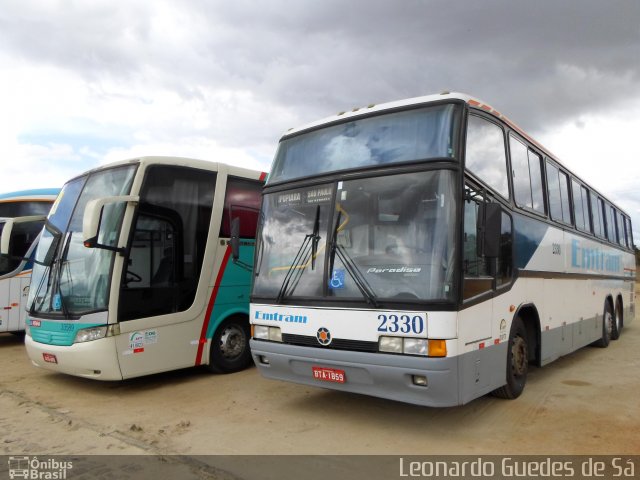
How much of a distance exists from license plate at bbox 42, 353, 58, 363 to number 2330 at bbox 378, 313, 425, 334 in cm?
465

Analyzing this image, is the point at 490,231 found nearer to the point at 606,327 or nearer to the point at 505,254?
the point at 505,254

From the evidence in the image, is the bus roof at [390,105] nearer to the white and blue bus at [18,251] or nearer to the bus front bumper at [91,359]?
the bus front bumper at [91,359]

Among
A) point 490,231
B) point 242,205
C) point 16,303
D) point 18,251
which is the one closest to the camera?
point 490,231

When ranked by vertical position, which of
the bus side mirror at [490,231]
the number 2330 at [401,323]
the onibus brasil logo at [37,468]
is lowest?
the onibus brasil logo at [37,468]

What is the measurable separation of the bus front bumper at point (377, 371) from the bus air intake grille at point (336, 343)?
0.05 m

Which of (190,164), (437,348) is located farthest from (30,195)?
(437,348)

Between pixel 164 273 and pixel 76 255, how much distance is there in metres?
1.18

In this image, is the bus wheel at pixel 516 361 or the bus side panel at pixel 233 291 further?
the bus side panel at pixel 233 291

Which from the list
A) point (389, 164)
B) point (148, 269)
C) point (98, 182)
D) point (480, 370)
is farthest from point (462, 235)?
point (98, 182)

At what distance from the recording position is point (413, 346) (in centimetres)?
472

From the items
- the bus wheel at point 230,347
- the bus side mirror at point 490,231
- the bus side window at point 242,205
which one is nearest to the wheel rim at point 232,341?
the bus wheel at point 230,347

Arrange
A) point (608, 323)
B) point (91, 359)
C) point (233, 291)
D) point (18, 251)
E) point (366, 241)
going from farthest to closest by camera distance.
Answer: point (18, 251)
point (608, 323)
point (233, 291)
point (91, 359)
point (366, 241)

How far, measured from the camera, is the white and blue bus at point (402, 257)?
15.6ft

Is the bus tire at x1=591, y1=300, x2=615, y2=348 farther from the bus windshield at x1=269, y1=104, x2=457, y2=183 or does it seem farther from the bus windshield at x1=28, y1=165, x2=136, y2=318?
the bus windshield at x1=28, y1=165, x2=136, y2=318
